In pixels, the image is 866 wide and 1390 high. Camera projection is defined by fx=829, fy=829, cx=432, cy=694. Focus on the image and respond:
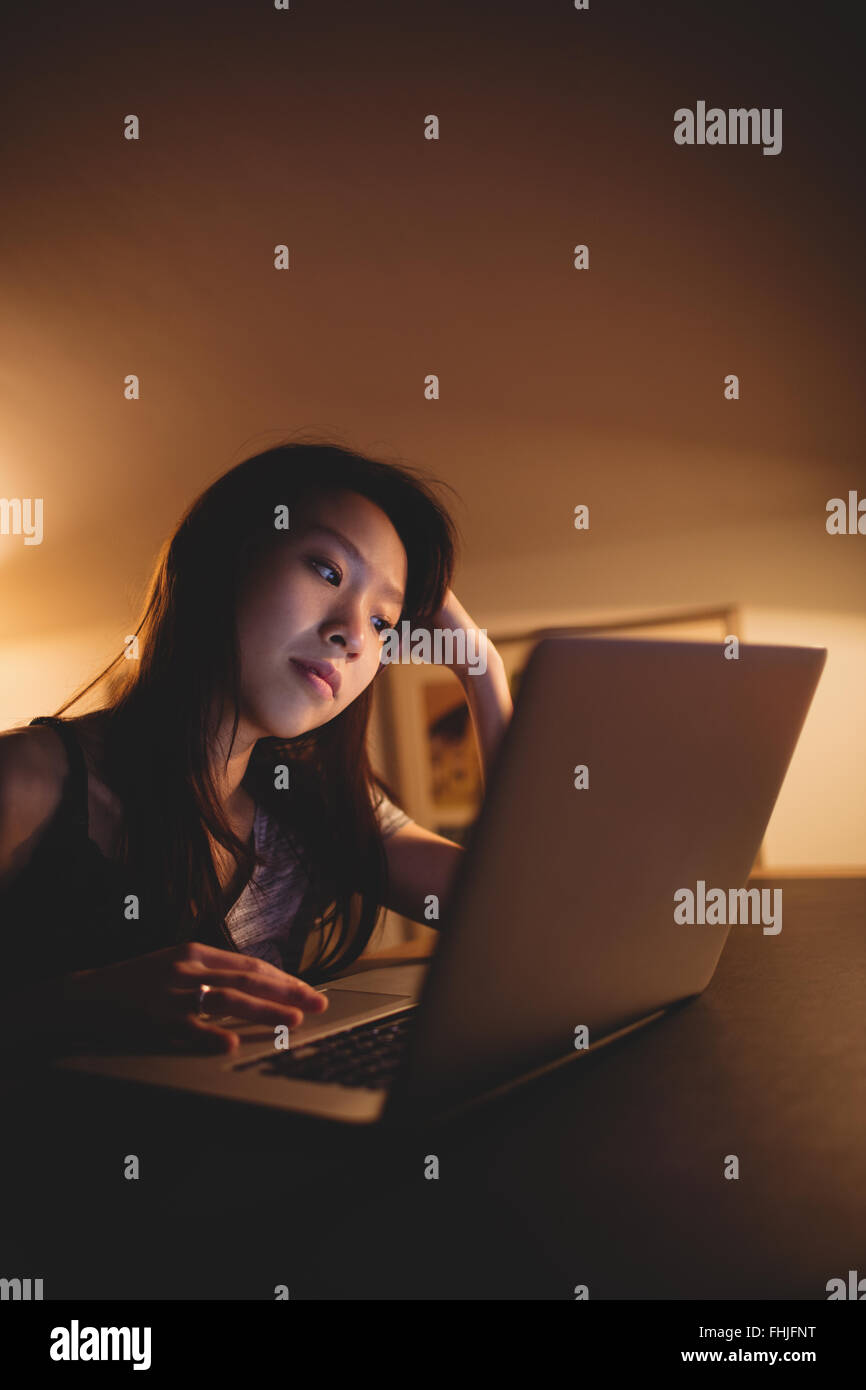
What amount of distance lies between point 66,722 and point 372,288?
79.7 inches

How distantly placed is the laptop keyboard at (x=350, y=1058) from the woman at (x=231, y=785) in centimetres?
3

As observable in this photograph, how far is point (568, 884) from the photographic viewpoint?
19.6 inches

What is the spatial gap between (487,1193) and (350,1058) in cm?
16

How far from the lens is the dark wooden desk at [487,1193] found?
0.34 metres

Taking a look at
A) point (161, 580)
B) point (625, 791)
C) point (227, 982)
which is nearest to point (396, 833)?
point (161, 580)

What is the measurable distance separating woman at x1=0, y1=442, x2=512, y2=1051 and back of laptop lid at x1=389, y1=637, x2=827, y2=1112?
161 millimetres

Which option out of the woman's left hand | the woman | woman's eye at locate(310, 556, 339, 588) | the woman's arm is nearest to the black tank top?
the woman

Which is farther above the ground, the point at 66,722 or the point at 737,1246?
the point at 66,722

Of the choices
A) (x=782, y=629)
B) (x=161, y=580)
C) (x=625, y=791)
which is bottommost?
(x=625, y=791)

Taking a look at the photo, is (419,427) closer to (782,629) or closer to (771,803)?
(782,629)

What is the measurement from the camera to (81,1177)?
0.42m

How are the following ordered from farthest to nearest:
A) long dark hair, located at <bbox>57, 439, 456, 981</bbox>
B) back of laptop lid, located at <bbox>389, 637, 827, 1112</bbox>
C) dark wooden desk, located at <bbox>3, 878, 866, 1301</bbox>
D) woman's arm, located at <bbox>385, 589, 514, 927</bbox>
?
woman's arm, located at <bbox>385, 589, 514, 927</bbox> → long dark hair, located at <bbox>57, 439, 456, 981</bbox> → back of laptop lid, located at <bbox>389, 637, 827, 1112</bbox> → dark wooden desk, located at <bbox>3, 878, 866, 1301</bbox>

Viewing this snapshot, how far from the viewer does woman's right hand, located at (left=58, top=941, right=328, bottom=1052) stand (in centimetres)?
57

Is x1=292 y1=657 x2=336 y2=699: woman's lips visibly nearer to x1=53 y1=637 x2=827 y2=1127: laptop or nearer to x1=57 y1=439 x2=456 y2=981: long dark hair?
x1=57 y1=439 x2=456 y2=981: long dark hair
